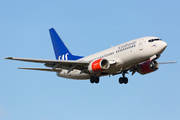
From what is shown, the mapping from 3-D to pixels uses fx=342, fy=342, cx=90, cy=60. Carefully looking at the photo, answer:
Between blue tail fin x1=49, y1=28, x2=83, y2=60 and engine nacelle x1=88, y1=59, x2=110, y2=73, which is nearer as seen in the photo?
engine nacelle x1=88, y1=59, x2=110, y2=73

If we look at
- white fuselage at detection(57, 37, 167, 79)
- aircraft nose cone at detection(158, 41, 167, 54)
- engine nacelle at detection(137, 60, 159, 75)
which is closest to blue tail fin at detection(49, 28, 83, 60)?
white fuselage at detection(57, 37, 167, 79)

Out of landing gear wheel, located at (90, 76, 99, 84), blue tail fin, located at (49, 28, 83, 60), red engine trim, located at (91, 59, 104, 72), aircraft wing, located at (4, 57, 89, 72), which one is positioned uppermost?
blue tail fin, located at (49, 28, 83, 60)

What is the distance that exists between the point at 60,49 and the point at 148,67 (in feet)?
48.0

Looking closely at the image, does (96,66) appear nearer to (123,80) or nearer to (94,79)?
(94,79)

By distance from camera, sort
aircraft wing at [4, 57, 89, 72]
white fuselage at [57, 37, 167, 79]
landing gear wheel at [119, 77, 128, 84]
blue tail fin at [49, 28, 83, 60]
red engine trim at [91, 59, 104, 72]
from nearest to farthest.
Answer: white fuselage at [57, 37, 167, 79] → aircraft wing at [4, 57, 89, 72] → red engine trim at [91, 59, 104, 72] → landing gear wheel at [119, 77, 128, 84] → blue tail fin at [49, 28, 83, 60]

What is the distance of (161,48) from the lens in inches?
1409

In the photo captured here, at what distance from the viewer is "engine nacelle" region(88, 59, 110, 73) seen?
3792cm

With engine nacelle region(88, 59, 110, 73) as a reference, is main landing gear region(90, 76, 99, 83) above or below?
below

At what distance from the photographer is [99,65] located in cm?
3788

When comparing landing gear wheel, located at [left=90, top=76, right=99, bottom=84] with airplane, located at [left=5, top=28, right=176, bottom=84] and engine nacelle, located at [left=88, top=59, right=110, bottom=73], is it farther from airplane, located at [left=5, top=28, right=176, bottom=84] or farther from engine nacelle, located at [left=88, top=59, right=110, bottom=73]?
engine nacelle, located at [left=88, top=59, right=110, bottom=73]

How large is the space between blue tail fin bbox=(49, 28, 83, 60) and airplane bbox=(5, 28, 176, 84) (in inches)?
147

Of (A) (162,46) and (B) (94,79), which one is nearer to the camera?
(A) (162,46)

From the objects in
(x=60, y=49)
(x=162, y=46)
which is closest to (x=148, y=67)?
(x=162, y=46)

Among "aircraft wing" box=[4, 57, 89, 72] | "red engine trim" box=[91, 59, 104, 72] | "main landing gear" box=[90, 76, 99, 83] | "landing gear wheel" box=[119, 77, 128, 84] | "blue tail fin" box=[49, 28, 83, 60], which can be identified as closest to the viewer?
"aircraft wing" box=[4, 57, 89, 72]
